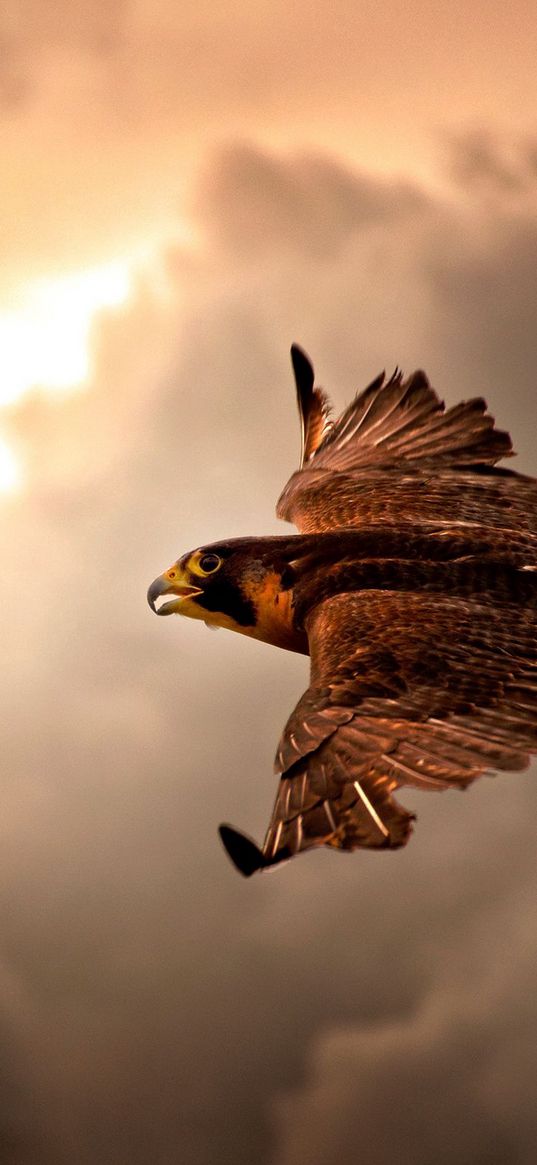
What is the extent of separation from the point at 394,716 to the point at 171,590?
4112 mm

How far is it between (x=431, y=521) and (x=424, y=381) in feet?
9.47

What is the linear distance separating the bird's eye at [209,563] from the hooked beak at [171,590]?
0.60ft

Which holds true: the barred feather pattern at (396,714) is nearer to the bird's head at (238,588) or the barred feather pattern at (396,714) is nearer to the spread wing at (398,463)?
the bird's head at (238,588)

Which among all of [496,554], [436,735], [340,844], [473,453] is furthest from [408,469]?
[340,844]

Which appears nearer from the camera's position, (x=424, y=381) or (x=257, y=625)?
(x=257, y=625)

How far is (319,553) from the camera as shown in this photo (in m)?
12.1

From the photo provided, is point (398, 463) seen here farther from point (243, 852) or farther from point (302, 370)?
point (243, 852)

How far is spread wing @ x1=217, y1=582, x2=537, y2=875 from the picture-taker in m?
8.65

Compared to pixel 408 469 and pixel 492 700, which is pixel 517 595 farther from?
pixel 408 469

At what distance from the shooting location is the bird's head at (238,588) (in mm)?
12250

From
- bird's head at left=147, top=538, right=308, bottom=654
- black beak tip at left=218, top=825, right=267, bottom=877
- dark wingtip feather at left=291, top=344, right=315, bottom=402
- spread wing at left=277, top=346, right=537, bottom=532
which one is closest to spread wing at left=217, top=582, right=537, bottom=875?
black beak tip at left=218, top=825, right=267, bottom=877

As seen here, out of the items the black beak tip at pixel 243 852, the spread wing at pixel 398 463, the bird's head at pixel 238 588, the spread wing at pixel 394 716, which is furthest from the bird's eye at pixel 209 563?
the black beak tip at pixel 243 852

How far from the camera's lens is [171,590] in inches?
512

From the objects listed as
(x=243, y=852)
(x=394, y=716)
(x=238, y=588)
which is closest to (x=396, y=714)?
(x=394, y=716)
